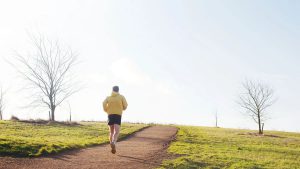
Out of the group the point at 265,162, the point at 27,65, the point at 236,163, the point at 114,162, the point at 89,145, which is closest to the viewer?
the point at 114,162

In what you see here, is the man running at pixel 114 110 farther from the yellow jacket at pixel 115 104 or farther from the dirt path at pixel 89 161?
the dirt path at pixel 89 161

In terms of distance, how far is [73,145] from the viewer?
60.4 feet

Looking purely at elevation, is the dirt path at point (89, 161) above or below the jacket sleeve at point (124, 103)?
below

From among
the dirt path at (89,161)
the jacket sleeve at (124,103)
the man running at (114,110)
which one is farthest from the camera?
the jacket sleeve at (124,103)

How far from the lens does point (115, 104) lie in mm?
15867

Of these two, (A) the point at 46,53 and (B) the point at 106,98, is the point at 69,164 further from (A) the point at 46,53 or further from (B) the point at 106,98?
(A) the point at 46,53

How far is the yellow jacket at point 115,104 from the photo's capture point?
52.1 feet

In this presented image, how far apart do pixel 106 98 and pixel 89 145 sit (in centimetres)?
490

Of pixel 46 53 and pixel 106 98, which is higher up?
pixel 46 53

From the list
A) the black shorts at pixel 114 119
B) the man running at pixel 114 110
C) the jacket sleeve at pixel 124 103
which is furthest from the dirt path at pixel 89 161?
the jacket sleeve at pixel 124 103

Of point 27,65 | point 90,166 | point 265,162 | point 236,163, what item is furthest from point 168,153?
point 27,65

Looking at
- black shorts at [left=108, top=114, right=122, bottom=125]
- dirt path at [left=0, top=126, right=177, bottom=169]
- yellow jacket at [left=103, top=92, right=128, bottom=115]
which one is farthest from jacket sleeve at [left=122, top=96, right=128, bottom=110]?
dirt path at [left=0, top=126, right=177, bottom=169]

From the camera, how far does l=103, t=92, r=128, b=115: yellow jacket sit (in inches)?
625

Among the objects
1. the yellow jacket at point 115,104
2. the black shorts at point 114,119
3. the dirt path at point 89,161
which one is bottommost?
the dirt path at point 89,161
